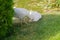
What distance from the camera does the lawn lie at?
5715 millimetres

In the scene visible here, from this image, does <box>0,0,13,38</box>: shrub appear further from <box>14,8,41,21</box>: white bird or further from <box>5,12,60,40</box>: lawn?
<box>14,8,41,21</box>: white bird

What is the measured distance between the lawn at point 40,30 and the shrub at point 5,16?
348 mm

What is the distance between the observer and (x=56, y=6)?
9297 mm

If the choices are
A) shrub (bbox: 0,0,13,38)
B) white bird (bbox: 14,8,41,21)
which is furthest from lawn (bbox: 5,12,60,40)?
shrub (bbox: 0,0,13,38)

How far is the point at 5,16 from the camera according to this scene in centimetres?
556

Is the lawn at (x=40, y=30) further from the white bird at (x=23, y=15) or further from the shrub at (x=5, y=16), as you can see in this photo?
the shrub at (x=5, y=16)

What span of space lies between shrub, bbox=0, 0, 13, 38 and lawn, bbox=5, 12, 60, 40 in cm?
35

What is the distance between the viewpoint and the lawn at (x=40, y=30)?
571 centimetres

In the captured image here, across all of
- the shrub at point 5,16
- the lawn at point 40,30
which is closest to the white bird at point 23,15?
the lawn at point 40,30

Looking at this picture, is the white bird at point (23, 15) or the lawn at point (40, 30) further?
the white bird at point (23, 15)

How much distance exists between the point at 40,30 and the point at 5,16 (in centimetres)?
114

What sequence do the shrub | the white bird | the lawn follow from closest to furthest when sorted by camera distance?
the shrub
the lawn
the white bird

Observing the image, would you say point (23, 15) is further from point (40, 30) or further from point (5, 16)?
point (5, 16)

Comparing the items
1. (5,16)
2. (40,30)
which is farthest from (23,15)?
(5,16)
